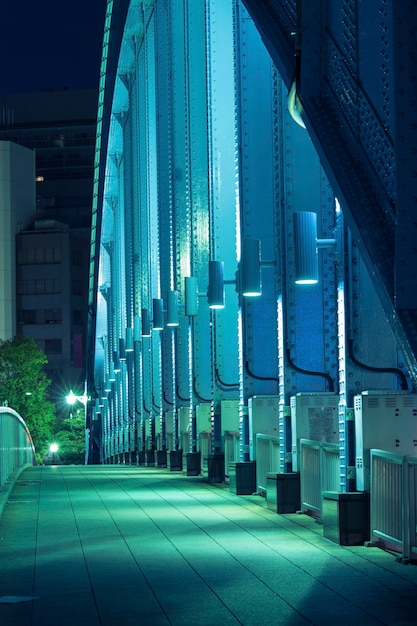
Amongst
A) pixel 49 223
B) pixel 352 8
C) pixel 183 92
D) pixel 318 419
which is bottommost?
pixel 318 419

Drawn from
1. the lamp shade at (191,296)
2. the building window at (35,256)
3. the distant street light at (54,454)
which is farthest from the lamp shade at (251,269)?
the building window at (35,256)

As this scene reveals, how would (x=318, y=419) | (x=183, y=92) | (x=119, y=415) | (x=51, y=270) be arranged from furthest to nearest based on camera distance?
(x=51, y=270)
(x=119, y=415)
(x=183, y=92)
(x=318, y=419)

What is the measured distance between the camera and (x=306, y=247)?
48.1ft

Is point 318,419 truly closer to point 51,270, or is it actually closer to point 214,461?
point 214,461

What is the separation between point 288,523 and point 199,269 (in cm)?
1450

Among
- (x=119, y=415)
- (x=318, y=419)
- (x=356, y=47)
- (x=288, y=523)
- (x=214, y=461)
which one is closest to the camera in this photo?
(x=356, y=47)

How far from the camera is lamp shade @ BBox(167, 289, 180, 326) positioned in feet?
101

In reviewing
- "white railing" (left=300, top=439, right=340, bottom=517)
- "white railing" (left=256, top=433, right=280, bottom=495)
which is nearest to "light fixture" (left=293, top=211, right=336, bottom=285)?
"white railing" (left=300, top=439, right=340, bottom=517)

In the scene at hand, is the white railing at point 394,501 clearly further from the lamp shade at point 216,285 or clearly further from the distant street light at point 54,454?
the distant street light at point 54,454

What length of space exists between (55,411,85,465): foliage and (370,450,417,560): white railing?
93831mm

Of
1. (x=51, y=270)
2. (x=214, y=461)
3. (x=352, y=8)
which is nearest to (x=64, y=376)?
(x=51, y=270)

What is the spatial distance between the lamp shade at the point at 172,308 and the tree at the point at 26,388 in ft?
167

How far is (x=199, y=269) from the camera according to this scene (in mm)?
29922

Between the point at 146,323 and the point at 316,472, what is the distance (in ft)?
74.8
